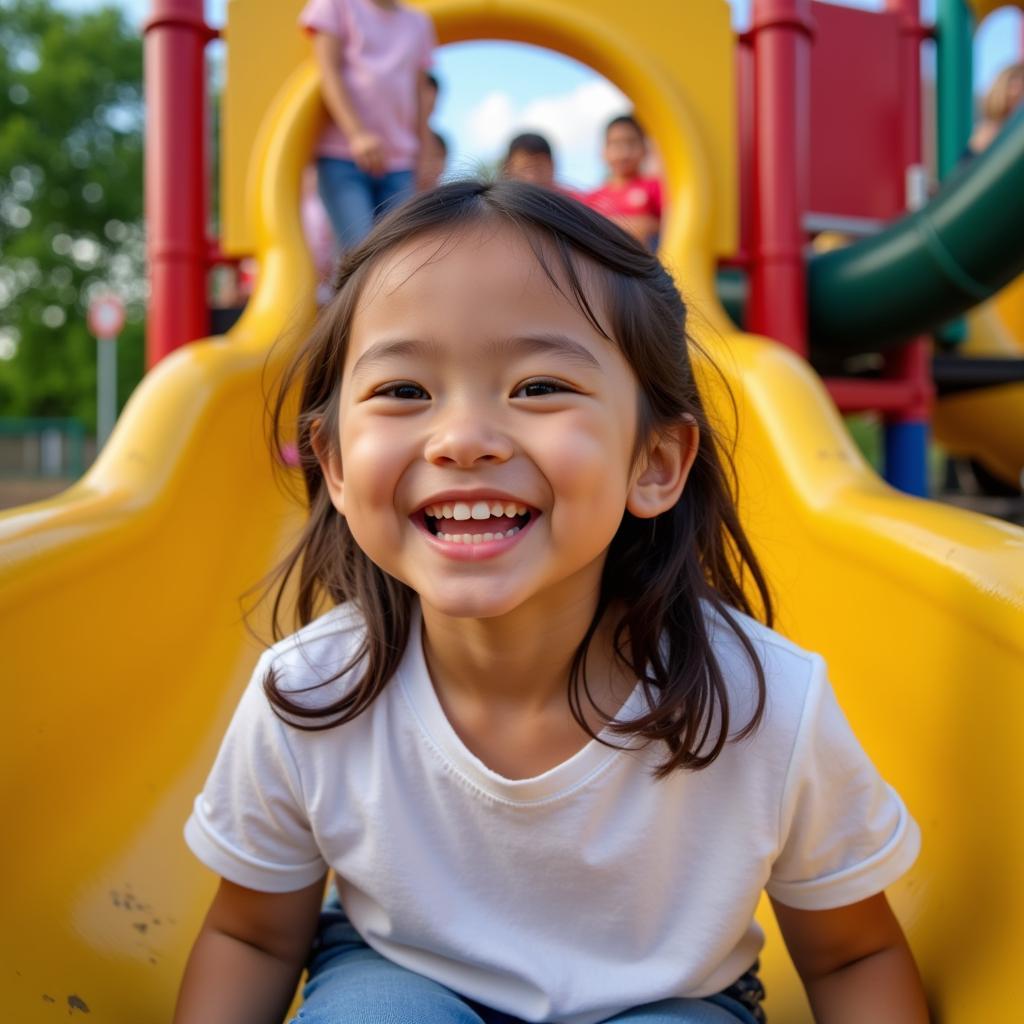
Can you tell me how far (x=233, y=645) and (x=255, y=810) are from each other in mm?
856

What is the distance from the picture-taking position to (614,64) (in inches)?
123

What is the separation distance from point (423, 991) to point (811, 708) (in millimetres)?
419

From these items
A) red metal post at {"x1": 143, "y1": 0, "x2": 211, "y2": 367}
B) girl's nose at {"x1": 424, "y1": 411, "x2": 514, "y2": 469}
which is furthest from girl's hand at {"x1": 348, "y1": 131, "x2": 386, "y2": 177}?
girl's nose at {"x1": 424, "y1": 411, "x2": 514, "y2": 469}

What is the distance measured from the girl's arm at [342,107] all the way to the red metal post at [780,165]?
1057 millimetres

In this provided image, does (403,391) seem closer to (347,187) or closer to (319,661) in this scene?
(319,661)

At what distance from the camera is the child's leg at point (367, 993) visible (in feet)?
3.09

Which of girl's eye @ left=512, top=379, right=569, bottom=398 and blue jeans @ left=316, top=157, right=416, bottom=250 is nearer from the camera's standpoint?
girl's eye @ left=512, top=379, right=569, bottom=398

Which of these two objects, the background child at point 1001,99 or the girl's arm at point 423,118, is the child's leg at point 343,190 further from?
the background child at point 1001,99

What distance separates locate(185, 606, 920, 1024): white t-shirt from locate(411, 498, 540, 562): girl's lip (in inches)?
8.5

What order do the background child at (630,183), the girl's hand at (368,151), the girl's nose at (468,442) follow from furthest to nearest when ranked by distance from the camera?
the background child at (630,183), the girl's hand at (368,151), the girl's nose at (468,442)

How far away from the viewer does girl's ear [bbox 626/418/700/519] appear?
3.36 feet

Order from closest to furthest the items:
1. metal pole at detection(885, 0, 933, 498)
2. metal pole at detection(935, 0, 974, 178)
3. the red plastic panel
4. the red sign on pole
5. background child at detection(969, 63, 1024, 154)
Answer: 1. metal pole at detection(885, 0, 933, 498)
2. the red plastic panel
3. metal pole at detection(935, 0, 974, 178)
4. background child at detection(969, 63, 1024, 154)
5. the red sign on pole

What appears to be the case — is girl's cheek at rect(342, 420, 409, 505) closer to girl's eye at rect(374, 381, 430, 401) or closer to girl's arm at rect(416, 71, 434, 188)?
girl's eye at rect(374, 381, 430, 401)

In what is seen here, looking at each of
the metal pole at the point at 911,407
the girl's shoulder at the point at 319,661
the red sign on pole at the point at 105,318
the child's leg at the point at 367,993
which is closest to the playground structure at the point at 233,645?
the child's leg at the point at 367,993
